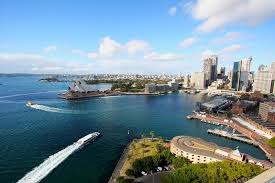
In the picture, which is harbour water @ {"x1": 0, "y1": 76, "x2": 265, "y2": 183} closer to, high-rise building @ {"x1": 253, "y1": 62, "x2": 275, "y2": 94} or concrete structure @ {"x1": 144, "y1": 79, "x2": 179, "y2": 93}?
concrete structure @ {"x1": 144, "y1": 79, "x2": 179, "y2": 93}

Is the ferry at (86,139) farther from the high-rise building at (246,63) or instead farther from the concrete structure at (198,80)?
the high-rise building at (246,63)

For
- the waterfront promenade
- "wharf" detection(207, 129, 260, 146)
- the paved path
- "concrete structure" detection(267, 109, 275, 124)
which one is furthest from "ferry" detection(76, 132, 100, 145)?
"concrete structure" detection(267, 109, 275, 124)

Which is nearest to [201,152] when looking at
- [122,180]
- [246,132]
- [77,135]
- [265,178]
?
[122,180]

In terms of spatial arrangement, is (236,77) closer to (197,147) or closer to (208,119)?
(208,119)

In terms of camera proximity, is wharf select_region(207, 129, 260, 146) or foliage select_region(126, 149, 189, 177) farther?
wharf select_region(207, 129, 260, 146)

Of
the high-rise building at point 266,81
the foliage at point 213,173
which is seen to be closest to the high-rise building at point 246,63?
the high-rise building at point 266,81

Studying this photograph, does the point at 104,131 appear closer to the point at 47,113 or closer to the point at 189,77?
the point at 47,113

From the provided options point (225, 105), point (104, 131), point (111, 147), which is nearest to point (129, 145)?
point (111, 147)

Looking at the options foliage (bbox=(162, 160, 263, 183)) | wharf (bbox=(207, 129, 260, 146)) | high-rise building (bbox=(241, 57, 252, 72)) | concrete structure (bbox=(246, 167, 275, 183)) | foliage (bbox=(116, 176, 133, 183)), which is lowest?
wharf (bbox=(207, 129, 260, 146))
